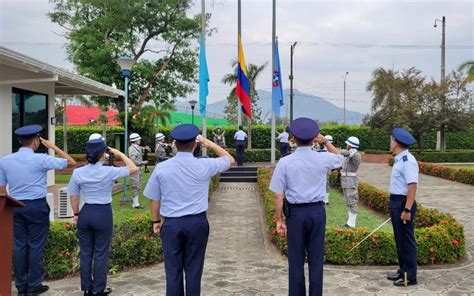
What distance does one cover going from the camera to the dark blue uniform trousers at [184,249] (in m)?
3.72

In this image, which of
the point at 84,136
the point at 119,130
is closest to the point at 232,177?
the point at 119,130

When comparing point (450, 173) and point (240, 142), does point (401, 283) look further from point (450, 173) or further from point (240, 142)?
point (450, 173)

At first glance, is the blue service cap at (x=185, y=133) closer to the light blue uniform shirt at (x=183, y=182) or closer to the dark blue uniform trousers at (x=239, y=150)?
the light blue uniform shirt at (x=183, y=182)

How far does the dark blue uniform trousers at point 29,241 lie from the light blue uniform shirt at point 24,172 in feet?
0.39

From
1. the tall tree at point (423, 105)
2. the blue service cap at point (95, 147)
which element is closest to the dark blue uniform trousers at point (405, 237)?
the blue service cap at point (95, 147)

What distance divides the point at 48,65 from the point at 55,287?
5245mm

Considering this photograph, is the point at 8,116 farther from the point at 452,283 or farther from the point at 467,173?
the point at 467,173

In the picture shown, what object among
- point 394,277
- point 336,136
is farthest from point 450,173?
point 394,277

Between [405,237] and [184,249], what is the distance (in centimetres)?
290

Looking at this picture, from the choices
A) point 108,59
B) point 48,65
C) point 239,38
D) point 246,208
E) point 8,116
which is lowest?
point 246,208

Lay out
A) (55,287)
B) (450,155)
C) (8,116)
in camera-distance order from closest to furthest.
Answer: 1. (55,287)
2. (8,116)
3. (450,155)

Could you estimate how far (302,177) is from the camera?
4.14 m

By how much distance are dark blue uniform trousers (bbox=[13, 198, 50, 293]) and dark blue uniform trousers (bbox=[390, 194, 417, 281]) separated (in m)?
4.11

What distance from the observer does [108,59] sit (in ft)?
59.8
